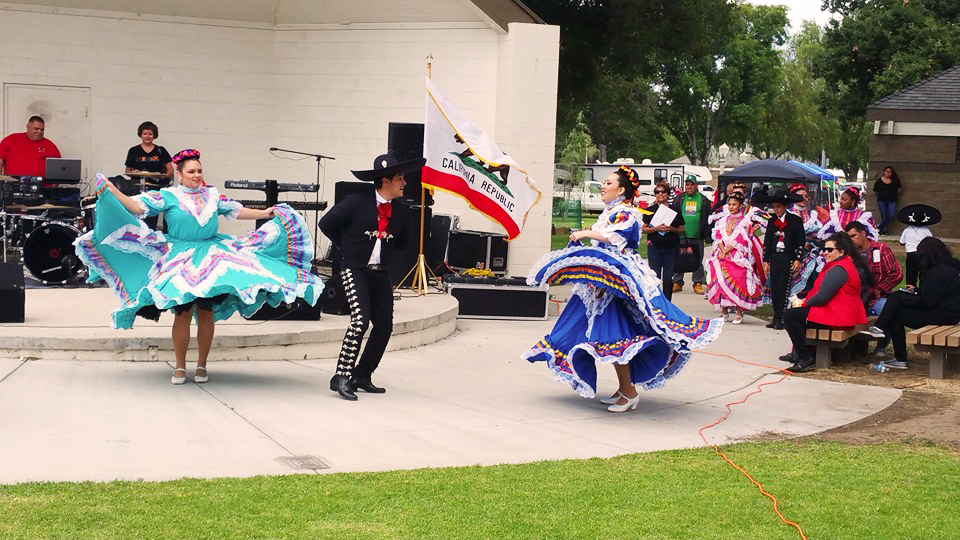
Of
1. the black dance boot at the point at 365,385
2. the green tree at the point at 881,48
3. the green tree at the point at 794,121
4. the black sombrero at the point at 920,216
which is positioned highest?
the green tree at the point at 794,121

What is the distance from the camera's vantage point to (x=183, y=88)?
59.7 ft

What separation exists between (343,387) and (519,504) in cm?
315

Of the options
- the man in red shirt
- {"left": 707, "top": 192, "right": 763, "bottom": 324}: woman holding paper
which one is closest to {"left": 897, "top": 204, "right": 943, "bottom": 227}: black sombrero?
{"left": 707, "top": 192, "right": 763, "bottom": 324}: woman holding paper

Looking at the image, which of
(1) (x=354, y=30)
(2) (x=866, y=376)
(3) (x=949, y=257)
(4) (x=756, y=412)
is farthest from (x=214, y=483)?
(1) (x=354, y=30)

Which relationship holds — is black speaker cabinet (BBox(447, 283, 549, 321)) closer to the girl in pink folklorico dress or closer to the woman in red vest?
the girl in pink folklorico dress

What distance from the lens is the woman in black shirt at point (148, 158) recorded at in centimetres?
1512

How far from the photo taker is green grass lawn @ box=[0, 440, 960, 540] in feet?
18.6

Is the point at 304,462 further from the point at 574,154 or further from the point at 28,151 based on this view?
the point at 574,154

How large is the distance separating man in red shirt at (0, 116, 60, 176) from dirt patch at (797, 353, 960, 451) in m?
10.4

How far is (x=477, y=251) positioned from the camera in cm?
1675

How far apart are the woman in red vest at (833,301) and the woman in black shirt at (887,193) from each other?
51.6 feet

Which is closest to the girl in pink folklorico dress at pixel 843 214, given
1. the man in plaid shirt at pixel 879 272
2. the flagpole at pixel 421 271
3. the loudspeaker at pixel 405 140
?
the man in plaid shirt at pixel 879 272

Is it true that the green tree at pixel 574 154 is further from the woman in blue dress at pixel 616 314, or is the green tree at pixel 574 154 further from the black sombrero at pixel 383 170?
the black sombrero at pixel 383 170

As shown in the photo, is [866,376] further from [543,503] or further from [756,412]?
[543,503]
